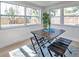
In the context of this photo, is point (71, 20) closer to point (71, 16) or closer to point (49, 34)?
point (71, 16)

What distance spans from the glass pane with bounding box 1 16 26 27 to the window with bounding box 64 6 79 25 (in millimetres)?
734

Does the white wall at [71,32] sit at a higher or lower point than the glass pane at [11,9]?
lower

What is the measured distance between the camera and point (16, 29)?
1.79 meters

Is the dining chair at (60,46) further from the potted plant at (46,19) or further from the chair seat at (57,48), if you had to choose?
the potted plant at (46,19)

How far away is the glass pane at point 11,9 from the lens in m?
1.73

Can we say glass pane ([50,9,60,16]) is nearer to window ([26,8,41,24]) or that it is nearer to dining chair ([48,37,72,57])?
window ([26,8,41,24])

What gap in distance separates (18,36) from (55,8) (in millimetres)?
802

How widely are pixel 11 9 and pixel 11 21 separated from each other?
0.66 feet

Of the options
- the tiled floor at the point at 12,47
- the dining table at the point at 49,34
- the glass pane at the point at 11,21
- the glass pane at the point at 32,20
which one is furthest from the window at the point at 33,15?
the tiled floor at the point at 12,47

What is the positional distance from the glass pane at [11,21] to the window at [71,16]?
734mm

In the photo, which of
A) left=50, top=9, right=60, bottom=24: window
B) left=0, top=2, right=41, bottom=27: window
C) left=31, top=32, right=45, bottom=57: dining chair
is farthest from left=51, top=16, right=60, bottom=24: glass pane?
left=31, top=32, right=45, bottom=57: dining chair

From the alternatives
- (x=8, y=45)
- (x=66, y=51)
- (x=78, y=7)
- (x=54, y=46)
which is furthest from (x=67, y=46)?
(x=8, y=45)

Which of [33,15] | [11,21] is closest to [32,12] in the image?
[33,15]

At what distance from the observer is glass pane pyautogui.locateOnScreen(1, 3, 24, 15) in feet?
5.67
